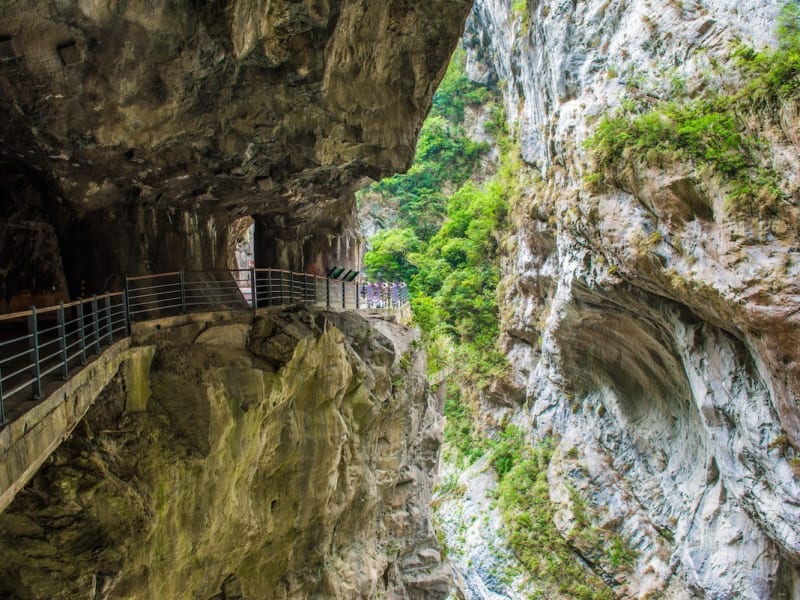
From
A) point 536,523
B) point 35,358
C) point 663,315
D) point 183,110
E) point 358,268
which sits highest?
point 183,110

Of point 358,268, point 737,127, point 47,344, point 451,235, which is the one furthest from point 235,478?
point 451,235

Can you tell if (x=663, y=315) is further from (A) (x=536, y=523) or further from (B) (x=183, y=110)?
(B) (x=183, y=110)

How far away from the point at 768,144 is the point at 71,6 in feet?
37.1

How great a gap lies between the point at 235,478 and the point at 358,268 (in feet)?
38.4

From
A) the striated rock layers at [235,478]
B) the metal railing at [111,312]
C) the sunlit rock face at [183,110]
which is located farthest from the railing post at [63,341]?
the sunlit rock face at [183,110]

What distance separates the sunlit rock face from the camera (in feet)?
22.5

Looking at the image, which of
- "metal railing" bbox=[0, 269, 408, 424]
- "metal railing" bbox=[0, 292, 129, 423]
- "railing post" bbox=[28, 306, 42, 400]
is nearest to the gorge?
"metal railing" bbox=[0, 269, 408, 424]

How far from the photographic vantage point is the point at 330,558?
35.7 ft

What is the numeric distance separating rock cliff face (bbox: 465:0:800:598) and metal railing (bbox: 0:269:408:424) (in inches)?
268

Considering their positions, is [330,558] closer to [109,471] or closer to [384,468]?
[384,468]

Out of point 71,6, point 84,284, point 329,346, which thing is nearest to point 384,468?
point 329,346

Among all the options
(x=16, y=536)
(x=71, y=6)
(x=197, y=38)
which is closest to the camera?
(x=16, y=536)

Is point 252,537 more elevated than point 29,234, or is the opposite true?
point 29,234

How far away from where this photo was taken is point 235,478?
772 centimetres
